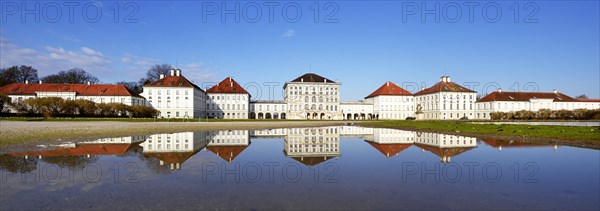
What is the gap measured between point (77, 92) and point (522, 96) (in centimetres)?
10022

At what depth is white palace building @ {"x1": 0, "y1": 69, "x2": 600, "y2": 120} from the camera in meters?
68.8

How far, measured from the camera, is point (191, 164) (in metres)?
9.12

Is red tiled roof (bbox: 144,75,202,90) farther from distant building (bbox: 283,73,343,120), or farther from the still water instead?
the still water

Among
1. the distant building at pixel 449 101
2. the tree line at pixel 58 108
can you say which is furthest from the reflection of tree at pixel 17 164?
the distant building at pixel 449 101

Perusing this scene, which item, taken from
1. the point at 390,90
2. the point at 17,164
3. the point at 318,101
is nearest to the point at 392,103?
the point at 390,90

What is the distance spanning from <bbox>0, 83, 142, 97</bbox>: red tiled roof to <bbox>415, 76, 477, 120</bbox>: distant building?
65.1 meters

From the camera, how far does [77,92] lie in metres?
67.2

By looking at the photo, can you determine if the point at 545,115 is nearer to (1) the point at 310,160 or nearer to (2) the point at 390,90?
(2) the point at 390,90

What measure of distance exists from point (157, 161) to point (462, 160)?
28.8 feet

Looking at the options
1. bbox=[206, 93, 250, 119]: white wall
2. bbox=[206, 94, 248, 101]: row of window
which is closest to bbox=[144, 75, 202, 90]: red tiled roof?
bbox=[206, 94, 248, 101]: row of window

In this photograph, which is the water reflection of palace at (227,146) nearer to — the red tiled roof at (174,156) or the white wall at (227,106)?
the red tiled roof at (174,156)

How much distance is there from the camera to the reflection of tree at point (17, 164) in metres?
7.89

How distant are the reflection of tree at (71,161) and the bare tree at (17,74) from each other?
82.4 meters

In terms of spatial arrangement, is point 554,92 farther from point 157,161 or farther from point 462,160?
point 157,161
